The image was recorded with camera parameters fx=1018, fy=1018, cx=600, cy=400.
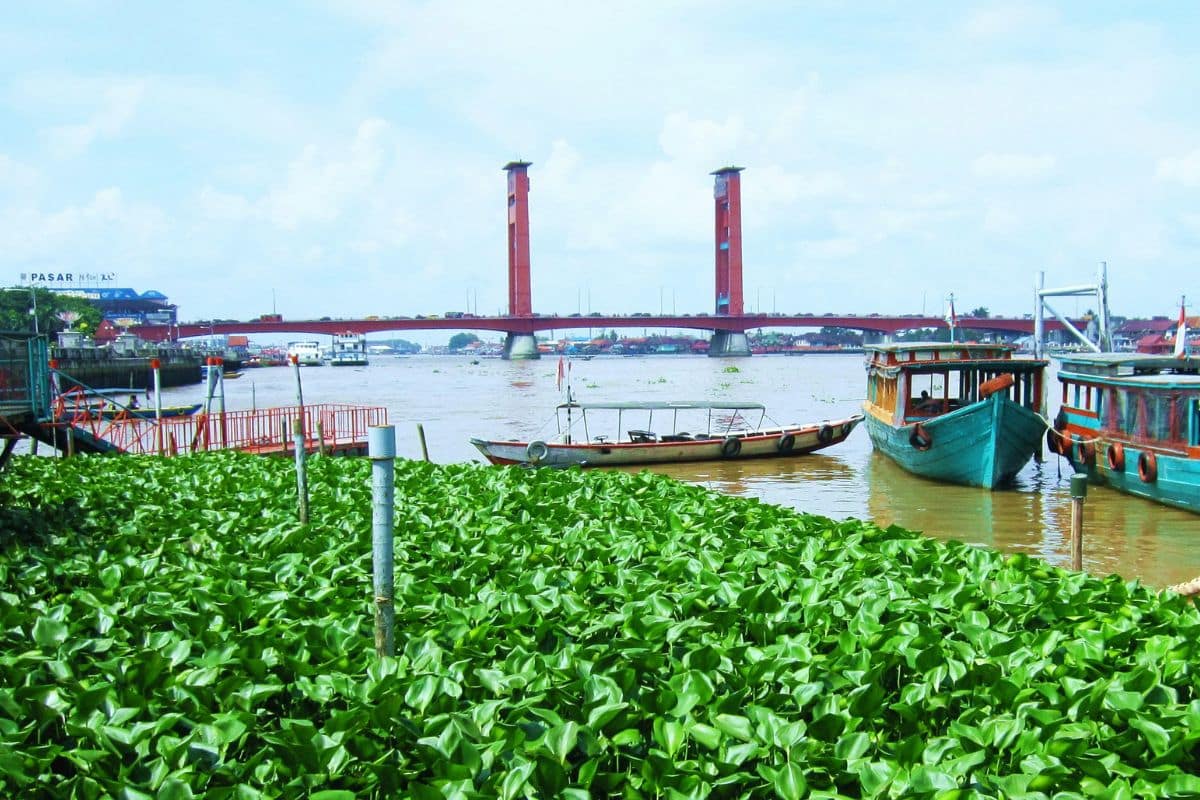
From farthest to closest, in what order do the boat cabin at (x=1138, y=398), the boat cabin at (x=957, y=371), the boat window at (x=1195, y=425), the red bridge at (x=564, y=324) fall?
the red bridge at (x=564, y=324) → the boat cabin at (x=957, y=371) → the boat cabin at (x=1138, y=398) → the boat window at (x=1195, y=425)

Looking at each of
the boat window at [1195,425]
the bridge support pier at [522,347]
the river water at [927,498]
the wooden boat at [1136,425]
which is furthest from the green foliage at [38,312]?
the boat window at [1195,425]

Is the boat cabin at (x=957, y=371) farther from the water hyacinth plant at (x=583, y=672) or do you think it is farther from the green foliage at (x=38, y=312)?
the green foliage at (x=38, y=312)

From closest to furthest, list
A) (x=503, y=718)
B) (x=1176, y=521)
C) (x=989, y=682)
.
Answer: (x=503, y=718) → (x=989, y=682) → (x=1176, y=521)

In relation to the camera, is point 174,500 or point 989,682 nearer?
point 989,682

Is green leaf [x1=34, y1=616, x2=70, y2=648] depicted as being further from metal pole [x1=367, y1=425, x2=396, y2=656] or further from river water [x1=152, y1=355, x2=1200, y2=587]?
river water [x1=152, y1=355, x2=1200, y2=587]

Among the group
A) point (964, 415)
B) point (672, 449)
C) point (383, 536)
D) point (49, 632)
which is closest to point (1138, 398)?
point (964, 415)

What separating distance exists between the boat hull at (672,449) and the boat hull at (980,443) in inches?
154

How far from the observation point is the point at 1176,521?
16.5 m

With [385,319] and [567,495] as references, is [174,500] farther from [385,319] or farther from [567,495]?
[385,319]

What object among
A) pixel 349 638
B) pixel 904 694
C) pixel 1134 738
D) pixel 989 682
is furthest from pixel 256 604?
pixel 1134 738

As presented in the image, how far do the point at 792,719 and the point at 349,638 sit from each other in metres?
2.00

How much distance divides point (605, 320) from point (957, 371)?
67811 mm

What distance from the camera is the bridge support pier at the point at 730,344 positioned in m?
106

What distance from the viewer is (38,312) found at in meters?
77.8
